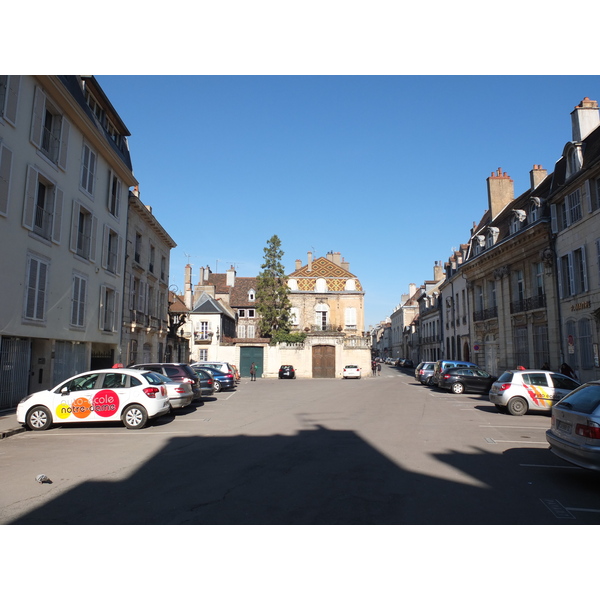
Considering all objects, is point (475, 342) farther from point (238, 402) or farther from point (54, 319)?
point (54, 319)

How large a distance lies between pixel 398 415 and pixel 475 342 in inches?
907

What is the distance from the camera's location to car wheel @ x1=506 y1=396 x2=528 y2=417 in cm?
1480

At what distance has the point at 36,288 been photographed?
16.0 metres

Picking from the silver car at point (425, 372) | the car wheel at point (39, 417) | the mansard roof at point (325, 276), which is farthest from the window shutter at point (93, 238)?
the mansard roof at point (325, 276)

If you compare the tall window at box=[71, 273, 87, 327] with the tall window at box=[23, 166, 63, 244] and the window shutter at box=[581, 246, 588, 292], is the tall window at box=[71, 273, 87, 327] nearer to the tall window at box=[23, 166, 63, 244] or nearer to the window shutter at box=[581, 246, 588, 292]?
the tall window at box=[23, 166, 63, 244]

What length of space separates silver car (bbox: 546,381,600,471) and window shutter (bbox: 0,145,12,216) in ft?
49.4

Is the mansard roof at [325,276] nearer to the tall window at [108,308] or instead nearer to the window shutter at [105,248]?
the tall window at [108,308]

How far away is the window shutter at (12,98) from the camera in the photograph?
14102mm

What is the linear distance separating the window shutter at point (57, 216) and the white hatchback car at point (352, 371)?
92.5 feet

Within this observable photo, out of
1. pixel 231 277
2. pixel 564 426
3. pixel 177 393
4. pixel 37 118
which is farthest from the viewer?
pixel 231 277

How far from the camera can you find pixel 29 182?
15.4 m

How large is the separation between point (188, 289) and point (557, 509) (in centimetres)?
4516

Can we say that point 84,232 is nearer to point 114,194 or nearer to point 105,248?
point 105,248

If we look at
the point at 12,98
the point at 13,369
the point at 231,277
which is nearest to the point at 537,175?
the point at 12,98
